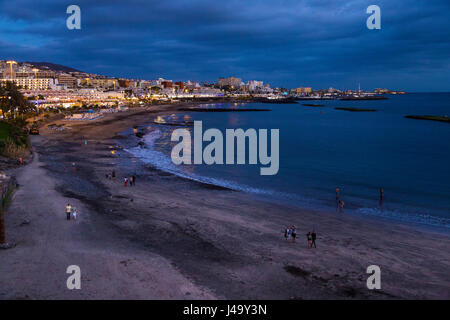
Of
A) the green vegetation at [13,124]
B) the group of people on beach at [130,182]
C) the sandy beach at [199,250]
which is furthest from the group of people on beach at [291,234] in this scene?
the green vegetation at [13,124]

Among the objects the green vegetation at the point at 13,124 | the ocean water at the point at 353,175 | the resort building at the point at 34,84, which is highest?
the resort building at the point at 34,84

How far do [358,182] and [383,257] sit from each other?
15557 millimetres

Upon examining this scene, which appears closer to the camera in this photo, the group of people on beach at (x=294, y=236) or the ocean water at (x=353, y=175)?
the group of people on beach at (x=294, y=236)

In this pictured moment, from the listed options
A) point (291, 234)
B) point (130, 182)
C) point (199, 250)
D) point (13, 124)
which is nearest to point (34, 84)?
point (13, 124)

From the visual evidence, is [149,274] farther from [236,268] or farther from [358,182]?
[358,182]

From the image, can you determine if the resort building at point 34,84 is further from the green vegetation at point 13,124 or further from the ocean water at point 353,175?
the ocean water at point 353,175

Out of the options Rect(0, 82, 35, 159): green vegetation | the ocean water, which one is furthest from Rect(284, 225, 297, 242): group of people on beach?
Rect(0, 82, 35, 159): green vegetation

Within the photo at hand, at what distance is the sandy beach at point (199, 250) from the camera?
10758 millimetres

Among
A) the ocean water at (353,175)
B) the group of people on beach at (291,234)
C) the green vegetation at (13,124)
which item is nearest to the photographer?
the group of people on beach at (291,234)

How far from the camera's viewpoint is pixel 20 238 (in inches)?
547

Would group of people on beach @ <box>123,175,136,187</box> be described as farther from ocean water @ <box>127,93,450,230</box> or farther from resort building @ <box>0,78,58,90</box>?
resort building @ <box>0,78,58,90</box>

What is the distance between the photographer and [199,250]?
45.2ft

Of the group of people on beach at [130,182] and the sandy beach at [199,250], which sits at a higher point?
the group of people on beach at [130,182]

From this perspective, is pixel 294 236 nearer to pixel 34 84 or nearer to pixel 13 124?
pixel 13 124
